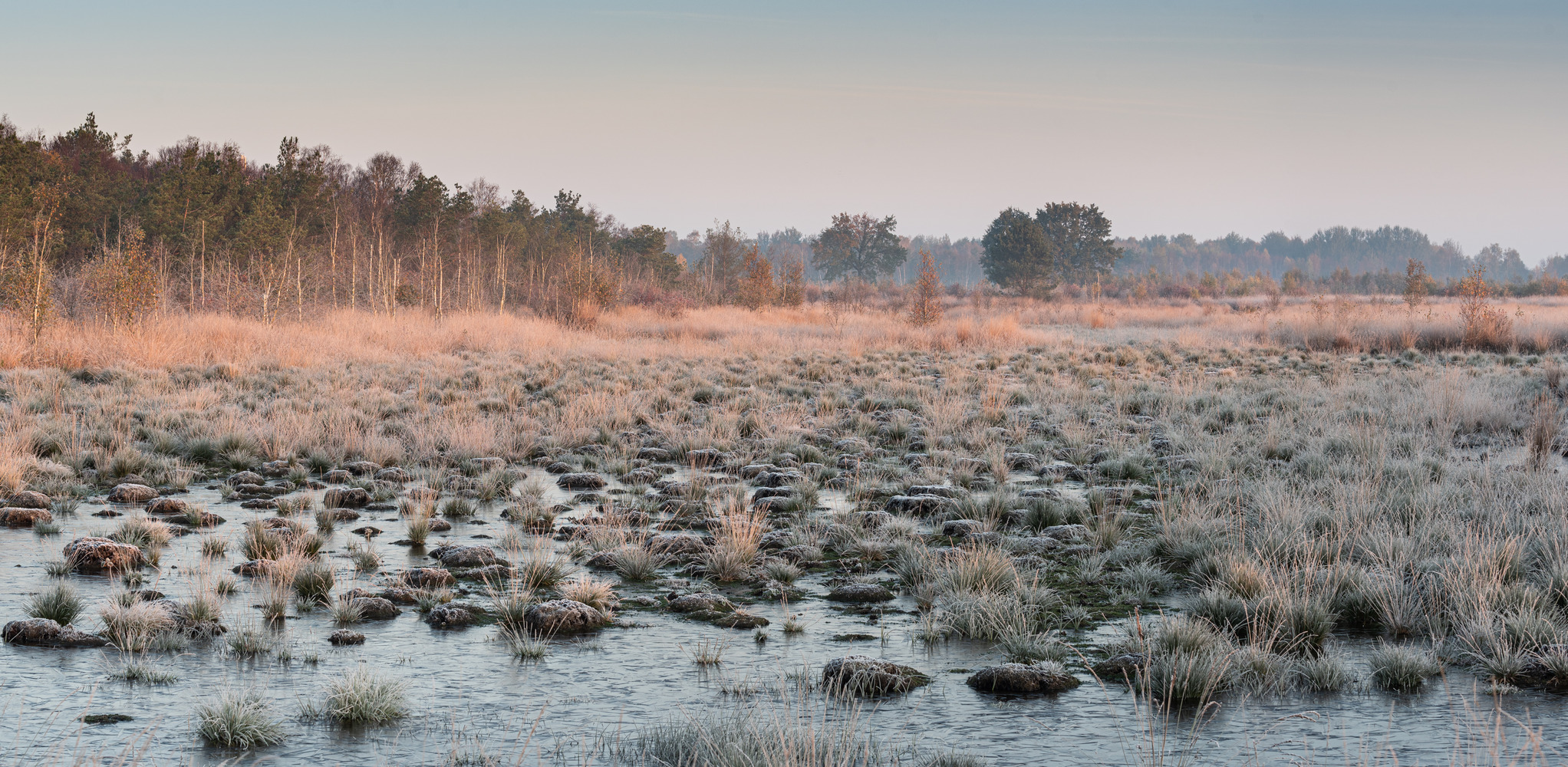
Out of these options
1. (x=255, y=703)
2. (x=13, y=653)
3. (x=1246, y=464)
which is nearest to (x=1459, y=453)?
(x=1246, y=464)

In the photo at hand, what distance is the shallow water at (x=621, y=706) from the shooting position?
11.5ft

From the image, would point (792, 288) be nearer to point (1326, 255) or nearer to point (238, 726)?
point (238, 726)

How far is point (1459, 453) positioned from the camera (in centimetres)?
965

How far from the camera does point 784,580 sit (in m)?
6.02

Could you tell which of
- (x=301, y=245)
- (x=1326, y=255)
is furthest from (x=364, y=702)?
(x=1326, y=255)

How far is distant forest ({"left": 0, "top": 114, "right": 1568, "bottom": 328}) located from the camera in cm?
2412

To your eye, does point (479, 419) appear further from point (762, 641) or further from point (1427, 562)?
point (1427, 562)

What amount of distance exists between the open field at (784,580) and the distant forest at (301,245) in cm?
1192

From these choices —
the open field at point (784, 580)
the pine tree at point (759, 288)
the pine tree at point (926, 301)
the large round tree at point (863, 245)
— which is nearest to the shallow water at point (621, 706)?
the open field at point (784, 580)

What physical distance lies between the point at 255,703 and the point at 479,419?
333 inches

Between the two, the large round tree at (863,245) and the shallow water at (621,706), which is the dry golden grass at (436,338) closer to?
the shallow water at (621,706)

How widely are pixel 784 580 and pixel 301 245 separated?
3362 centimetres

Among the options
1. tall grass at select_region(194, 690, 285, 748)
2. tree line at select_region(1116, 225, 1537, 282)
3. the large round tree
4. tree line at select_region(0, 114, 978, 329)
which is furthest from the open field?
tree line at select_region(1116, 225, 1537, 282)

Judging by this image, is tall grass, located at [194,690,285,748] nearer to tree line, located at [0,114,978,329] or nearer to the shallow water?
the shallow water
